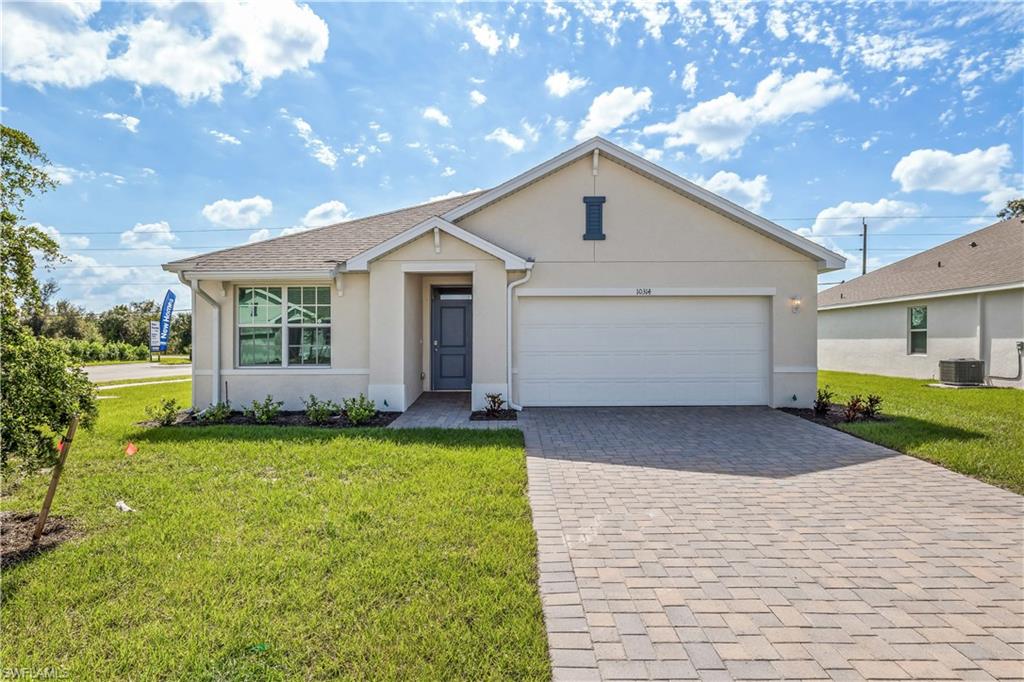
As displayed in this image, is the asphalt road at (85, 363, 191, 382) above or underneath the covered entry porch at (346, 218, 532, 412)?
underneath

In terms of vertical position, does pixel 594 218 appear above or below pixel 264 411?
above

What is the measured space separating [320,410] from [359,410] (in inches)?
32.0

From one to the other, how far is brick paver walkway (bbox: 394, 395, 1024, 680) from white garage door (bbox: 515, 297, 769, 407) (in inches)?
147

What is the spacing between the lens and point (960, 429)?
7.72 metres

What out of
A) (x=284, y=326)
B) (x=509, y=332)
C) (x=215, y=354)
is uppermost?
(x=284, y=326)

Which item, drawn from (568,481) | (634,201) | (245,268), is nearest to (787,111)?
(634,201)

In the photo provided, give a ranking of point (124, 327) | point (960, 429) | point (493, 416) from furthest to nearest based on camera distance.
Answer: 1. point (124, 327)
2. point (493, 416)
3. point (960, 429)

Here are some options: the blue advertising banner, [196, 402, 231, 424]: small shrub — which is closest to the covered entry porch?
[196, 402, 231, 424]: small shrub

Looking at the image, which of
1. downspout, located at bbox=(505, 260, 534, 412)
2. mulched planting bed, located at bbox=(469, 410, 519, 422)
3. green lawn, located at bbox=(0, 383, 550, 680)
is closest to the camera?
green lawn, located at bbox=(0, 383, 550, 680)

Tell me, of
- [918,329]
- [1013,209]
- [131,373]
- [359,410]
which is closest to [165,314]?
[131,373]

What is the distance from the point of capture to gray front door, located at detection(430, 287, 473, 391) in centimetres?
1208

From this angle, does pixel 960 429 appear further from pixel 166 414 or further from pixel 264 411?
pixel 166 414

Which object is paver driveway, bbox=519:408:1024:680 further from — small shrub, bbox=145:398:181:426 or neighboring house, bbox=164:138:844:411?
small shrub, bbox=145:398:181:426

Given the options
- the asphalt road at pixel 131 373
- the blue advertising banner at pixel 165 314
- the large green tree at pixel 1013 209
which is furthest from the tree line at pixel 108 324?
the large green tree at pixel 1013 209
